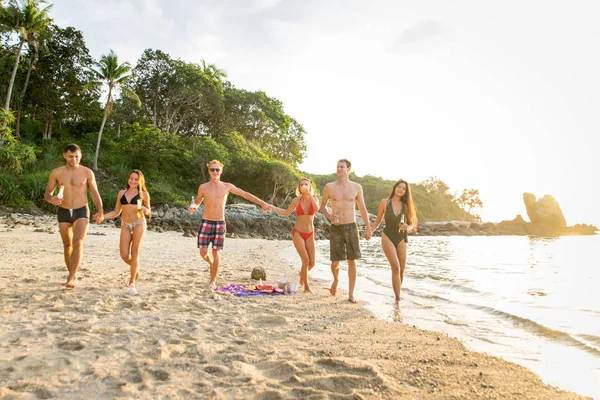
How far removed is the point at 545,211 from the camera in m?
64.4

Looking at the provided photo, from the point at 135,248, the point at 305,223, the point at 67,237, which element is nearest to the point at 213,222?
the point at 135,248

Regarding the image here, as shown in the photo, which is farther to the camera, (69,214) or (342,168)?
(342,168)

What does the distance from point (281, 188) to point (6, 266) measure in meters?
28.4

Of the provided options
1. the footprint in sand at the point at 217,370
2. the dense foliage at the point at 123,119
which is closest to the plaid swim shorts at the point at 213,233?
the footprint in sand at the point at 217,370

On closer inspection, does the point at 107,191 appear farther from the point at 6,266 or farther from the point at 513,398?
the point at 513,398

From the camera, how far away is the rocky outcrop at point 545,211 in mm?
64312

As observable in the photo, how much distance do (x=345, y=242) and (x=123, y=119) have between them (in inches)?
1403

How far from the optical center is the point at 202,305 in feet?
16.2

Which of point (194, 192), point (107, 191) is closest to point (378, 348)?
point (107, 191)

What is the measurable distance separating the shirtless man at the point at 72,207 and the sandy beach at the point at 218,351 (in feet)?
1.72

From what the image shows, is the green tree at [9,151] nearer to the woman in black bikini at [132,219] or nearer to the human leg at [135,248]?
the woman in black bikini at [132,219]

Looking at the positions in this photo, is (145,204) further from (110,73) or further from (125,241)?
(110,73)

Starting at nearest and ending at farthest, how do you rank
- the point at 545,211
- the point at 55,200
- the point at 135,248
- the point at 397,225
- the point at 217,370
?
the point at 217,370
the point at 55,200
the point at 135,248
the point at 397,225
the point at 545,211

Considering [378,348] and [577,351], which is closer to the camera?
[378,348]
